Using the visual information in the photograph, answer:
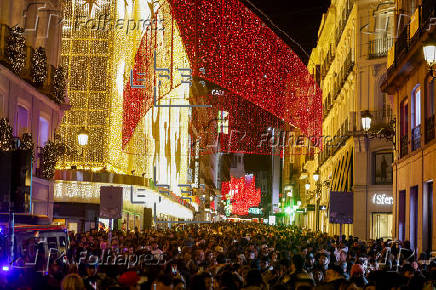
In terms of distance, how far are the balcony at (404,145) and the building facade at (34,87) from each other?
12.7 m

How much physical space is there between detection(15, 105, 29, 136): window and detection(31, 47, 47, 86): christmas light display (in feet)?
3.75

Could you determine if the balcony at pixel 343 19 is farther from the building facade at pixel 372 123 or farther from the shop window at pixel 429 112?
the shop window at pixel 429 112

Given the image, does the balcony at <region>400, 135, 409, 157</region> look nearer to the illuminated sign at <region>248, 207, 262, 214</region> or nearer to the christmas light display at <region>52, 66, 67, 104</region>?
the christmas light display at <region>52, 66, 67, 104</region>

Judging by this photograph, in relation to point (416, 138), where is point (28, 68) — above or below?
above

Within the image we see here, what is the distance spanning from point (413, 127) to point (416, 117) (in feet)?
1.34

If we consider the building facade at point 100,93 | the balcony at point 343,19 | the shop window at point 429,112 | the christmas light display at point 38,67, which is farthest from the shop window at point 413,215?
the balcony at point 343,19

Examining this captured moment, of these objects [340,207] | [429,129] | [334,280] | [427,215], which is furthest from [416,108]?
[334,280]

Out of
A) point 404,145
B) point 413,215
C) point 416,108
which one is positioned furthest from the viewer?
point 404,145

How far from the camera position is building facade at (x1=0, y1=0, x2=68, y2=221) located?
2319cm

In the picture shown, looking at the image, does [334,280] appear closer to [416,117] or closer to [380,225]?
[416,117]

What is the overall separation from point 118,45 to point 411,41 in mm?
21692

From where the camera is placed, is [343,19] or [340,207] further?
[343,19]

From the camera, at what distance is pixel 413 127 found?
26125 mm

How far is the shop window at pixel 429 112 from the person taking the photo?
2270cm
